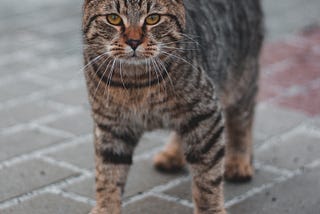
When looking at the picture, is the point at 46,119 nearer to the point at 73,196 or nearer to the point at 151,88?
the point at 73,196

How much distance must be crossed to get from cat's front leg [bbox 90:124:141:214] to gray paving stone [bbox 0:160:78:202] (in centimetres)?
67

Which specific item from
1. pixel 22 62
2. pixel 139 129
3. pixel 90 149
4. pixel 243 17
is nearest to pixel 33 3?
pixel 22 62

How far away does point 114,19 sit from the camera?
3.23 metres

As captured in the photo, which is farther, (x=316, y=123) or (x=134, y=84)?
(x=316, y=123)

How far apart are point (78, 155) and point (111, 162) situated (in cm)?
109

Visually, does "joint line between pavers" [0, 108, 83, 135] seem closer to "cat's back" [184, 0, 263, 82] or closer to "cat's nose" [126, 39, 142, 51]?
"cat's back" [184, 0, 263, 82]

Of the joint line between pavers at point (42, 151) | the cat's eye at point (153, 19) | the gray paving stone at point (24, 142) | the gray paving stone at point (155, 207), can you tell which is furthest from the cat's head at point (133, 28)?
the gray paving stone at point (24, 142)

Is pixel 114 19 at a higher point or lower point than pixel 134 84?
higher

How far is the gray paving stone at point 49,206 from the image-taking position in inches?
151

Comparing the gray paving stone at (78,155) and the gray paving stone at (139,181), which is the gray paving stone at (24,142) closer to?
the gray paving stone at (78,155)

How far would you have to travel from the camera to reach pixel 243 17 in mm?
4332

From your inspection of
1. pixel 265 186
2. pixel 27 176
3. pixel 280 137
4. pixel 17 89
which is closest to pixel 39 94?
pixel 17 89

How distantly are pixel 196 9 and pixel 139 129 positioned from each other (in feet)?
2.60

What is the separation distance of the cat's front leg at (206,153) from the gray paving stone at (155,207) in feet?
1.00
